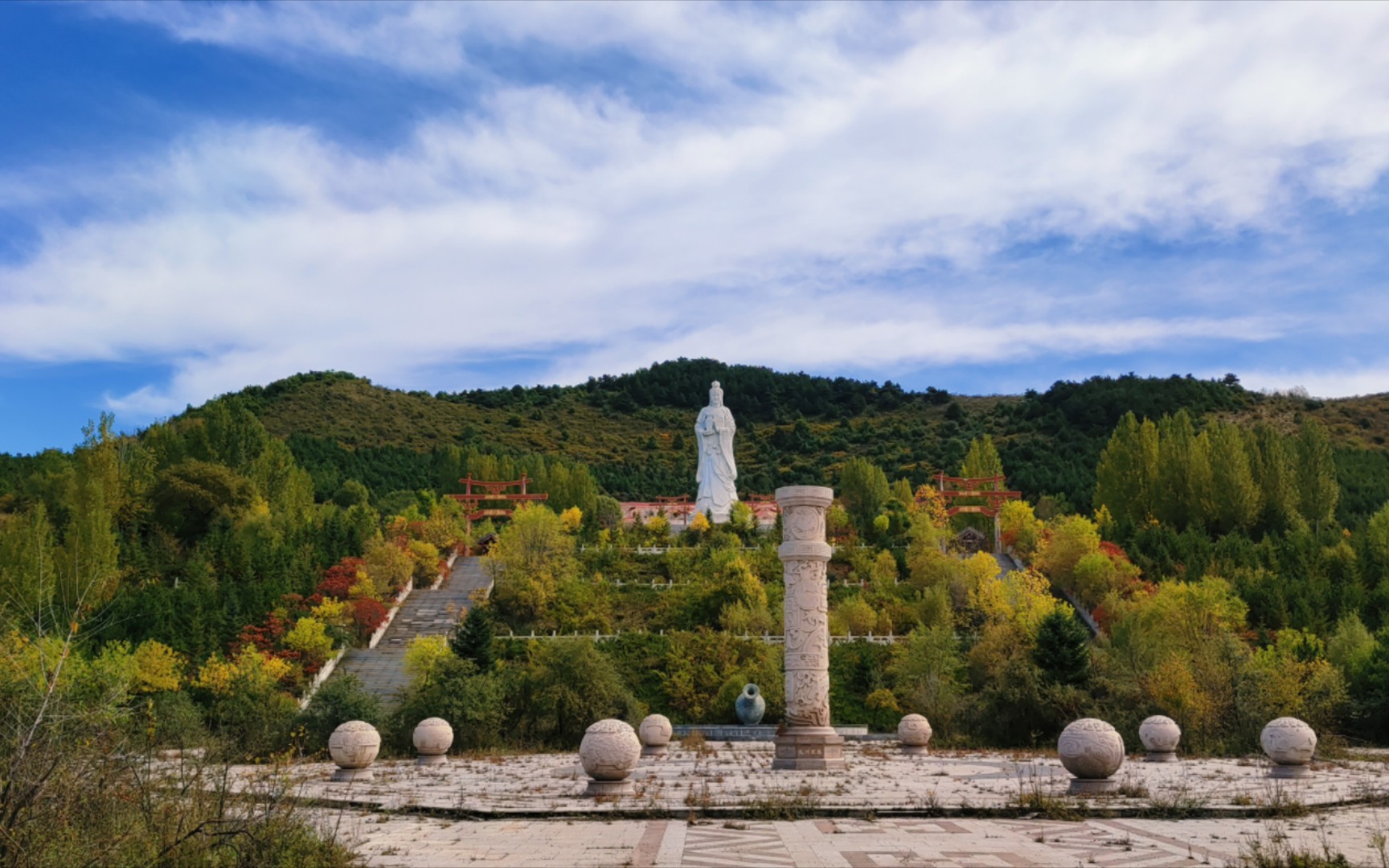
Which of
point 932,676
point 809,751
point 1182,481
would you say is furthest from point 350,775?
point 1182,481

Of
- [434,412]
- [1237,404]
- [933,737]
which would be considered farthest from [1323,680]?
[434,412]

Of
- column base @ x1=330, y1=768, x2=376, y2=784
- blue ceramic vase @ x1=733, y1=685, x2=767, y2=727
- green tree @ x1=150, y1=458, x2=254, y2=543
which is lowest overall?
blue ceramic vase @ x1=733, y1=685, x2=767, y2=727

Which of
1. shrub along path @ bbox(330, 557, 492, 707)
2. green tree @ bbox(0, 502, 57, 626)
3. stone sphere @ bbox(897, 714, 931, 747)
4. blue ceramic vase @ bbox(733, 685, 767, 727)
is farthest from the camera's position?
shrub along path @ bbox(330, 557, 492, 707)

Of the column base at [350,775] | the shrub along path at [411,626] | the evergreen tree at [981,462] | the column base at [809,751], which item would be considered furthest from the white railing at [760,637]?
the evergreen tree at [981,462]

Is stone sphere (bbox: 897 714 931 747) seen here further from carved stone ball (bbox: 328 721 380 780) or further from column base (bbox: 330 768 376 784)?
carved stone ball (bbox: 328 721 380 780)

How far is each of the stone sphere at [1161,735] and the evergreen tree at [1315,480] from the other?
128 feet

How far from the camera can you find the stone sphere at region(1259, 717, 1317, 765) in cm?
1552

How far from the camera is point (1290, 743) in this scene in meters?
15.5

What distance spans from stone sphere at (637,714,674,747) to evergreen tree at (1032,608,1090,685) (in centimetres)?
829

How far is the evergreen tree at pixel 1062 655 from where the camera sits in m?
25.0

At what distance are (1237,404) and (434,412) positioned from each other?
64.2m

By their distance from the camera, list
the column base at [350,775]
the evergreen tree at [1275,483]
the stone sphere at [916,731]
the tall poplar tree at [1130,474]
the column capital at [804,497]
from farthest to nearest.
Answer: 1. the tall poplar tree at [1130,474]
2. the evergreen tree at [1275,483]
3. the stone sphere at [916,731]
4. the column capital at [804,497]
5. the column base at [350,775]

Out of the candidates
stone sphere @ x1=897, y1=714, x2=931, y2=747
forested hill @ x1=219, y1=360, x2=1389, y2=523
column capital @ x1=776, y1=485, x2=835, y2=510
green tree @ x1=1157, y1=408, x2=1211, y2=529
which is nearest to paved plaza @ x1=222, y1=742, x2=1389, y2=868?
column capital @ x1=776, y1=485, x2=835, y2=510

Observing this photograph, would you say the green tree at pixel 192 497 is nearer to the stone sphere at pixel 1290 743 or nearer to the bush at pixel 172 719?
the bush at pixel 172 719
